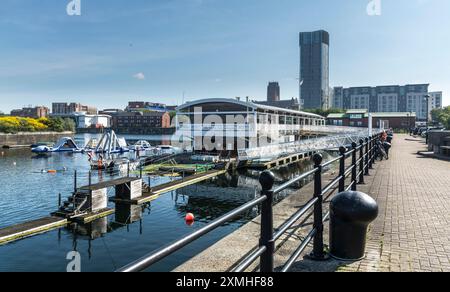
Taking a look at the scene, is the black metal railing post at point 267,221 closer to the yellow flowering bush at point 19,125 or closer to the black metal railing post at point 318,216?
the black metal railing post at point 318,216

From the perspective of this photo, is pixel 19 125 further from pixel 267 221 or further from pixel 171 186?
pixel 267 221

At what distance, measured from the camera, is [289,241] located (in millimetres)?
5312

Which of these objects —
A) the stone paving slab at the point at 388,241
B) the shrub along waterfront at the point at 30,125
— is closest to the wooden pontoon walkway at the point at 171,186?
the stone paving slab at the point at 388,241

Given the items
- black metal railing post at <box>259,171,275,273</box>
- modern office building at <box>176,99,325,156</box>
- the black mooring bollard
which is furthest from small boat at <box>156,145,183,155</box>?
black metal railing post at <box>259,171,275,273</box>

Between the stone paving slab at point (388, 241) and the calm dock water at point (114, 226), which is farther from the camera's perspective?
the calm dock water at point (114, 226)

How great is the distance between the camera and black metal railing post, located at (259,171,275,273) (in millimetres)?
2684

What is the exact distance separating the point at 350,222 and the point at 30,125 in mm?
125003

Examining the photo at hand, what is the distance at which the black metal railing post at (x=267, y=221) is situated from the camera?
8.80 ft

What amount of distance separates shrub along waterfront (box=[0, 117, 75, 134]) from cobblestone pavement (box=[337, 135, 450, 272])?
110 m

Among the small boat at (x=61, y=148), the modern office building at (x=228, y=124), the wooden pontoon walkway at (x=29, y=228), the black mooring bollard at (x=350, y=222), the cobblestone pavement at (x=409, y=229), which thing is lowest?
the wooden pontoon walkway at (x=29, y=228)

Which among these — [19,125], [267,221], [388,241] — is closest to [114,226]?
[388,241]

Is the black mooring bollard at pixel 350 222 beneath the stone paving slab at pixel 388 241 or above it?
above

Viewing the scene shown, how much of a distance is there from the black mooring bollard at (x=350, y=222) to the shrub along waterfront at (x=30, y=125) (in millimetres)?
112799
